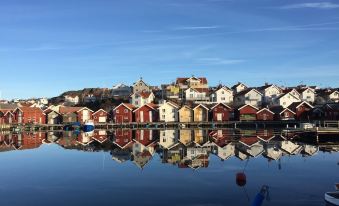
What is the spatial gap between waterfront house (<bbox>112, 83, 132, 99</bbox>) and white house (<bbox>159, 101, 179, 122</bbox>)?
1518 inches

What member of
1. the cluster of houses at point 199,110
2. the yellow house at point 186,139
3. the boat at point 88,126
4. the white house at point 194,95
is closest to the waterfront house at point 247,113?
the cluster of houses at point 199,110

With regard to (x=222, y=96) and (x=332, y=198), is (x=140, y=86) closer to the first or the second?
(x=222, y=96)

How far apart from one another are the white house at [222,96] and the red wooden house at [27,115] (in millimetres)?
39644

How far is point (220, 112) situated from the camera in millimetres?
84250

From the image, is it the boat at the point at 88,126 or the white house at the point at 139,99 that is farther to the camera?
the white house at the point at 139,99

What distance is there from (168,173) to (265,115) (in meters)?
55.4

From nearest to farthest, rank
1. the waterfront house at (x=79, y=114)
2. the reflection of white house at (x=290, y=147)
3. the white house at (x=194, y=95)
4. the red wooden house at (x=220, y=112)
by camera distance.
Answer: the reflection of white house at (x=290, y=147), the red wooden house at (x=220, y=112), the waterfront house at (x=79, y=114), the white house at (x=194, y=95)

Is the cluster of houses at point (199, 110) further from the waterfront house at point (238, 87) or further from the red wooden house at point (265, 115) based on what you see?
the waterfront house at point (238, 87)

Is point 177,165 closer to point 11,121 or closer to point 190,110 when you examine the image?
point 190,110

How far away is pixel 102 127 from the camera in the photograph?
84438 mm

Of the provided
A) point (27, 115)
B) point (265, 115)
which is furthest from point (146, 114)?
point (27, 115)

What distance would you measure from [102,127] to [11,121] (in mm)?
18651

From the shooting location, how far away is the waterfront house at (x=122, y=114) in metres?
85.4

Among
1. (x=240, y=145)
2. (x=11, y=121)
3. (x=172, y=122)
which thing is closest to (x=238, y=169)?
(x=240, y=145)
